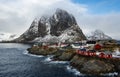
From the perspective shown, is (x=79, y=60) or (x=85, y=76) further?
(x=79, y=60)

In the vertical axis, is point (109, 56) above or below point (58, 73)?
above

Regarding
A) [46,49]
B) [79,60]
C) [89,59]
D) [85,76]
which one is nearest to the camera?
[85,76]

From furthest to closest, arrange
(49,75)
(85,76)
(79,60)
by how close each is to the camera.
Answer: (79,60)
(49,75)
(85,76)

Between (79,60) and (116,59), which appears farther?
(79,60)

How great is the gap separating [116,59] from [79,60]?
14678 millimetres

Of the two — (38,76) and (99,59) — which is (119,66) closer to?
(99,59)

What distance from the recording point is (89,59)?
82875 millimetres

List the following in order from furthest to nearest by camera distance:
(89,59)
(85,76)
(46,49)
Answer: (46,49) → (89,59) → (85,76)

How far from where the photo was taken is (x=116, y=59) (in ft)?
261

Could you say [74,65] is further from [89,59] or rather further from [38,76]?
[38,76]

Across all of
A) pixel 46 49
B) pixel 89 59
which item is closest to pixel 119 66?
pixel 89 59

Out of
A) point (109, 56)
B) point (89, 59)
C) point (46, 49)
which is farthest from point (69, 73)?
point (46, 49)

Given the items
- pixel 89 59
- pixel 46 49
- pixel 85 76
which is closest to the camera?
pixel 85 76

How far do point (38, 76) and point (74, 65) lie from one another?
18.4 meters
